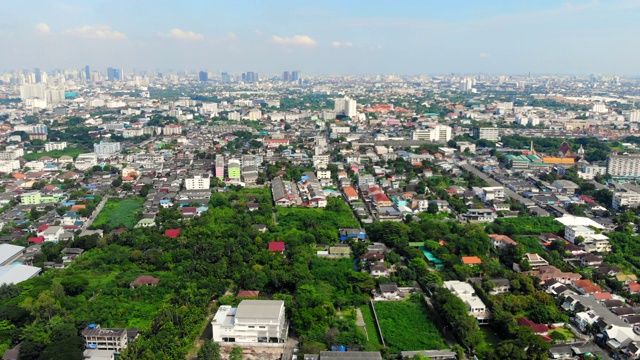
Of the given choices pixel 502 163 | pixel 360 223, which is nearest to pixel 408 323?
pixel 360 223

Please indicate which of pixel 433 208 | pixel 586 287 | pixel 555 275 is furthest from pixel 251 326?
pixel 433 208

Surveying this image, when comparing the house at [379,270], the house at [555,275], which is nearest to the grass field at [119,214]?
the house at [379,270]

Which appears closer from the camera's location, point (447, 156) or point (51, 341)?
point (51, 341)

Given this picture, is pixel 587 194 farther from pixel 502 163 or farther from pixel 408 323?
pixel 408 323

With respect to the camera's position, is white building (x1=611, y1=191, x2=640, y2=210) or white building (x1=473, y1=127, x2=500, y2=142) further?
white building (x1=473, y1=127, x2=500, y2=142)

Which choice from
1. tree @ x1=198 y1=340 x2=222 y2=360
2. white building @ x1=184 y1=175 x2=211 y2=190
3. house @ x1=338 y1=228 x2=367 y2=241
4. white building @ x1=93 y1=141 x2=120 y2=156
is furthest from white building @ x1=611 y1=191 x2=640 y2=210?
white building @ x1=93 y1=141 x2=120 y2=156

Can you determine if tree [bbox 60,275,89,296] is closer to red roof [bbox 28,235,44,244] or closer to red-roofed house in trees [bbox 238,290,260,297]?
red-roofed house in trees [bbox 238,290,260,297]

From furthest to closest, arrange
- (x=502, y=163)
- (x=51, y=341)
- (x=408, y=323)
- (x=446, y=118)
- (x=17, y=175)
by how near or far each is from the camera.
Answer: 1. (x=446, y=118)
2. (x=502, y=163)
3. (x=17, y=175)
4. (x=408, y=323)
5. (x=51, y=341)
